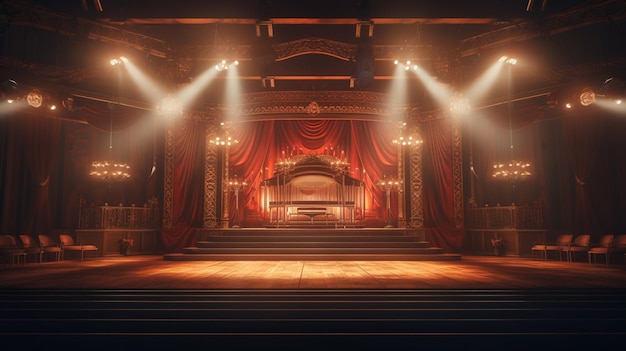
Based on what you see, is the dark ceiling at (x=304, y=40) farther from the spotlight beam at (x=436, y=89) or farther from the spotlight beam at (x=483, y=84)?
the spotlight beam at (x=436, y=89)

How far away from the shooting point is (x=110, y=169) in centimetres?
1170

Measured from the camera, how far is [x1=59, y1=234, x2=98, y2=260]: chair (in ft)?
34.4

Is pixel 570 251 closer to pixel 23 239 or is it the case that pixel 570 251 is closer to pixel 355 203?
pixel 355 203

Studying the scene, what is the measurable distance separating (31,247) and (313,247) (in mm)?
6301

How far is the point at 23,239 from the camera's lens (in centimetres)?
988

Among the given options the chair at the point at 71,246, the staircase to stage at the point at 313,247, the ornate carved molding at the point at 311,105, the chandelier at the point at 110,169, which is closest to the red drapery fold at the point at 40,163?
the chair at the point at 71,246

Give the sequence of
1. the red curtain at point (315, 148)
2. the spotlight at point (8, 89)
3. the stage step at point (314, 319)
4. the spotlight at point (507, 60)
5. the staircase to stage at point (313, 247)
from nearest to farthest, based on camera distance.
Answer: the stage step at point (314, 319), the spotlight at point (8, 89), the staircase to stage at point (313, 247), the spotlight at point (507, 60), the red curtain at point (315, 148)

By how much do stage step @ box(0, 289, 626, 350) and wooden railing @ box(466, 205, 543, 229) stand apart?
259 inches

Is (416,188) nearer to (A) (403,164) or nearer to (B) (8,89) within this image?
(A) (403,164)

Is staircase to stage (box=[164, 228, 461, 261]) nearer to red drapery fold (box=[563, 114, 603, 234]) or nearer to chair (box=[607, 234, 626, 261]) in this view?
chair (box=[607, 234, 626, 261])

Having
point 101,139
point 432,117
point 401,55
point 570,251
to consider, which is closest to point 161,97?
point 101,139

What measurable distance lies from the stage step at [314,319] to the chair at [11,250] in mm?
4606

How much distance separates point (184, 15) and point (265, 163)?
22.4ft

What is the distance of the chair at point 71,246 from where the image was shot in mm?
10477
